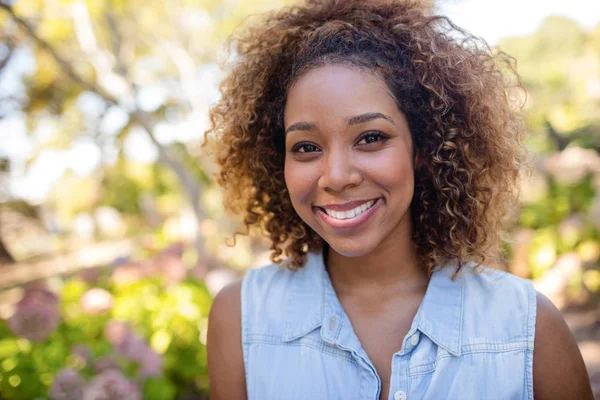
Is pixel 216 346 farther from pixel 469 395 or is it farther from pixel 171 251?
pixel 171 251

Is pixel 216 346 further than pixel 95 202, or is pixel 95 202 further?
pixel 95 202

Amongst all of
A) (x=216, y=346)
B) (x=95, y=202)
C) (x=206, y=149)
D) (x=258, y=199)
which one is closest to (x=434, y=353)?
(x=216, y=346)

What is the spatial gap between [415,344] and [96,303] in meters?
2.35

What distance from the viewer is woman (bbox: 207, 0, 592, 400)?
4.93 ft

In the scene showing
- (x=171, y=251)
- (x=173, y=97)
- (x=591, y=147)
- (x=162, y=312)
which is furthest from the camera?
(x=173, y=97)

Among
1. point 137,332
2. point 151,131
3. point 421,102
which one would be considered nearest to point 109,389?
point 137,332

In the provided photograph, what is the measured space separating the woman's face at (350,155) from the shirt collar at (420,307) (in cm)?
27

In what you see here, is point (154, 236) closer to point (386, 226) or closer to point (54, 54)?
point (54, 54)

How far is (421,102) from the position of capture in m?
1.64

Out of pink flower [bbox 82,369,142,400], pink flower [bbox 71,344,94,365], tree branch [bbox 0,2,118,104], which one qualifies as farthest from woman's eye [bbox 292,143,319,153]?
tree branch [bbox 0,2,118,104]

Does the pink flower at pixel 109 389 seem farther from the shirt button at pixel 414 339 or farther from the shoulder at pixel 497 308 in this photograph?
the shoulder at pixel 497 308

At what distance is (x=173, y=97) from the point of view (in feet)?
31.7

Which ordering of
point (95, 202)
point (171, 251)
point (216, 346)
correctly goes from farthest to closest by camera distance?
point (95, 202) → point (171, 251) → point (216, 346)

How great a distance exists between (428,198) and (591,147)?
4.49m
